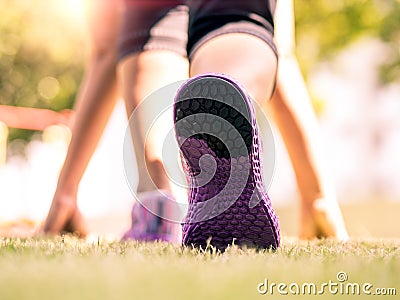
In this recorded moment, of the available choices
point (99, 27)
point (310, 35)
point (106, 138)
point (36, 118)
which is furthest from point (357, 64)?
point (99, 27)

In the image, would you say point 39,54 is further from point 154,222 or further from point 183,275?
point 183,275

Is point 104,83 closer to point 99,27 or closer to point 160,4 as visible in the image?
point 99,27

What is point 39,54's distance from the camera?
1304 cm

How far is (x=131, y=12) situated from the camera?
2.16m

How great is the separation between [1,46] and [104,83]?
37.0ft

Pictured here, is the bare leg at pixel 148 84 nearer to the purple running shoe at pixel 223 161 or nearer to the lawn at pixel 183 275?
the purple running shoe at pixel 223 161

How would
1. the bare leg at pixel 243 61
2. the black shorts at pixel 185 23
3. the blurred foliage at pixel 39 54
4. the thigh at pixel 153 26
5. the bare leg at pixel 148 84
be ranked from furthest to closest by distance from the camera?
the blurred foliage at pixel 39 54 < the thigh at pixel 153 26 < the bare leg at pixel 148 84 < the black shorts at pixel 185 23 < the bare leg at pixel 243 61

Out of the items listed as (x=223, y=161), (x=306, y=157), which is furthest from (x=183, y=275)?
(x=306, y=157)

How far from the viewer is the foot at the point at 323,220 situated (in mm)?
2125

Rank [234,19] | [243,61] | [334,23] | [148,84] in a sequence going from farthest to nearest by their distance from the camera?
1. [334,23]
2. [148,84]
3. [234,19]
4. [243,61]

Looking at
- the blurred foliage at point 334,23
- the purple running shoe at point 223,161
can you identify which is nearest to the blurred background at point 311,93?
the blurred foliage at point 334,23

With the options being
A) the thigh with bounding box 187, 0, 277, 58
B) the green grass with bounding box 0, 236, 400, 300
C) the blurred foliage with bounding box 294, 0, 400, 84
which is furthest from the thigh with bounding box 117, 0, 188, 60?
the blurred foliage with bounding box 294, 0, 400, 84

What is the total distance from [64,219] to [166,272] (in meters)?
1.60

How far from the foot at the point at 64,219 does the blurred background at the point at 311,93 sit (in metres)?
3.36
